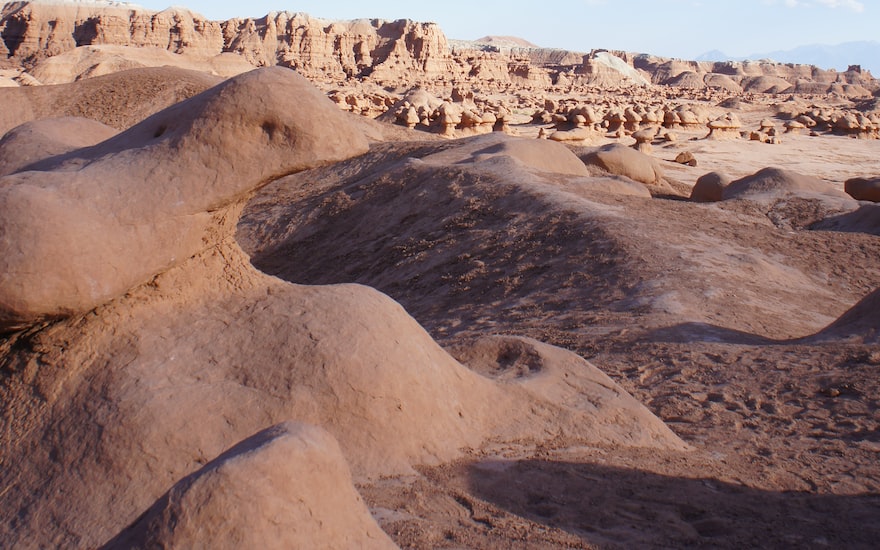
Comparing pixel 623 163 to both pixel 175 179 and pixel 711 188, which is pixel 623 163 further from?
pixel 175 179

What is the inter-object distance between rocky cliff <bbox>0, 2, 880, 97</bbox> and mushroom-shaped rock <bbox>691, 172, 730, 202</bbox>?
26.3 metres

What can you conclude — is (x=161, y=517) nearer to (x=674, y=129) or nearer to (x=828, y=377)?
(x=828, y=377)

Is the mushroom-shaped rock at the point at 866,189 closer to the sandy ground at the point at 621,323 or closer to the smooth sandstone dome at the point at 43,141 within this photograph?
the sandy ground at the point at 621,323

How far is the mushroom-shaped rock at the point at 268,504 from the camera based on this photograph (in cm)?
194

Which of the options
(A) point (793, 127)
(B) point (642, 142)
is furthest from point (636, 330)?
(A) point (793, 127)

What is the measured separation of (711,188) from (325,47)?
3858 centimetres

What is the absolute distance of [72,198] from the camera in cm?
316

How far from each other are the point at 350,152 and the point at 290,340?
77 cm

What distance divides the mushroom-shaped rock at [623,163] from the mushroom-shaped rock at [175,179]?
10991 mm

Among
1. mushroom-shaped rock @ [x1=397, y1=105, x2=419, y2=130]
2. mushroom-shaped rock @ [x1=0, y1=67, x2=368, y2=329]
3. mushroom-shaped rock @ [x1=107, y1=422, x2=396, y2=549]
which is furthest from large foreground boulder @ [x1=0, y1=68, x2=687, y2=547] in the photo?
mushroom-shaped rock @ [x1=397, y1=105, x2=419, y2=130]

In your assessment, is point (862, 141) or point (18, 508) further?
point (862, 141)

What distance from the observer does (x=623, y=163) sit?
1419 cm

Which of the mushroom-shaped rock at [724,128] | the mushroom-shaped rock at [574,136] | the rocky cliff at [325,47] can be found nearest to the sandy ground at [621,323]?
the mushroom-shaped rock at [574,136]

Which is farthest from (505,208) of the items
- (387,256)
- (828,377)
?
(828,377)
